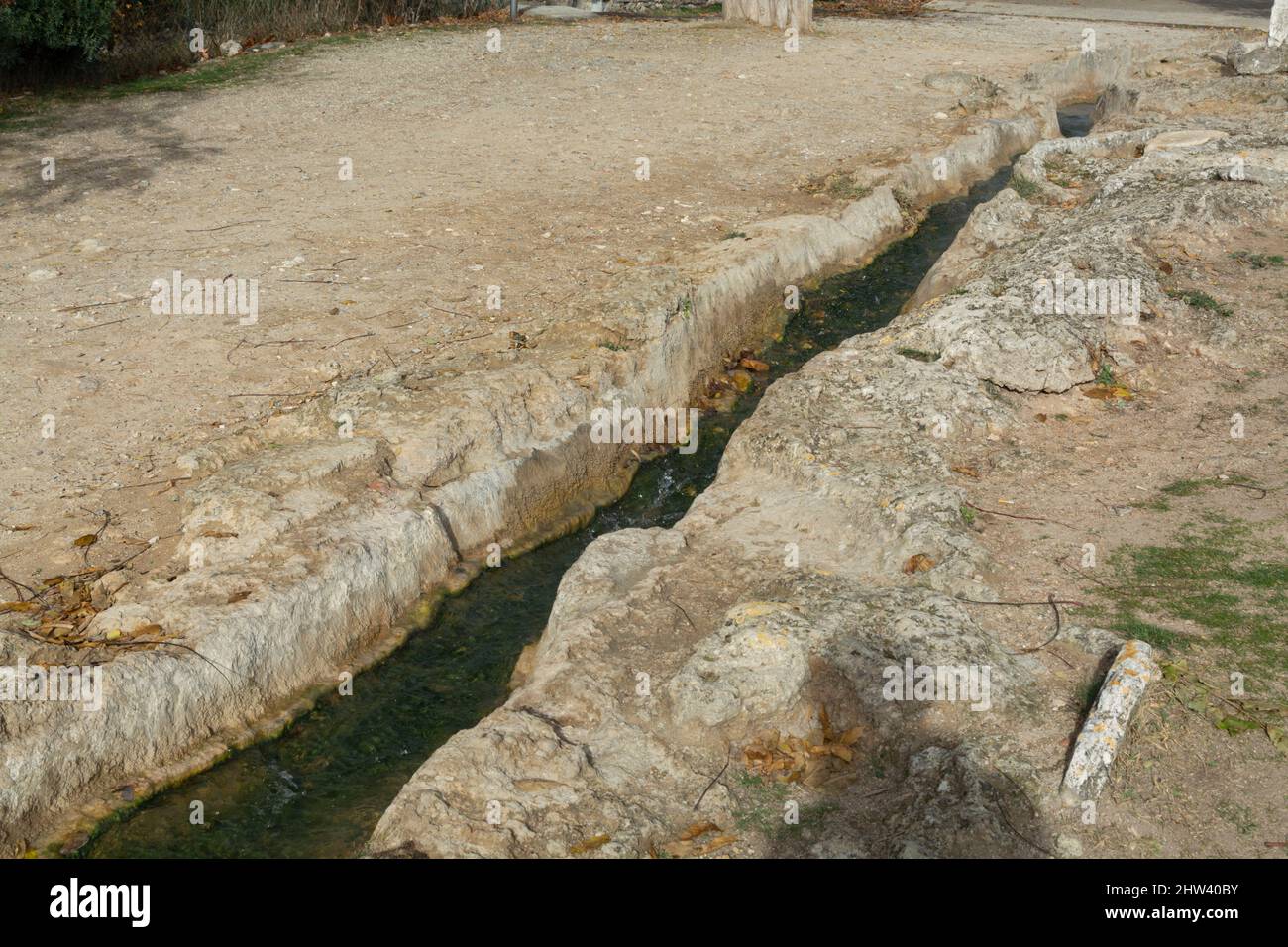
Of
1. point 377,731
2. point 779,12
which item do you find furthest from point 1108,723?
point 779,12

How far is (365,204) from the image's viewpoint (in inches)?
378

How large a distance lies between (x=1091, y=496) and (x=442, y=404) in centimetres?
320

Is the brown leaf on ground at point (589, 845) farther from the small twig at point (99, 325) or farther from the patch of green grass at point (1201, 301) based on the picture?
the patch of green grass at point (1201, 301)

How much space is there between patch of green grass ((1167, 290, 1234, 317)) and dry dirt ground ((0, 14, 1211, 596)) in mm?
3203

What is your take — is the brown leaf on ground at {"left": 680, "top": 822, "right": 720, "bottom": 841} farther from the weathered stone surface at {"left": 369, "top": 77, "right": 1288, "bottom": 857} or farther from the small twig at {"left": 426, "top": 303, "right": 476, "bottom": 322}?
the small twig at {"left": 426, "top": 303, "right": 476, "bottom": 322}

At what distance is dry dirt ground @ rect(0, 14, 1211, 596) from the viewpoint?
6637 mm

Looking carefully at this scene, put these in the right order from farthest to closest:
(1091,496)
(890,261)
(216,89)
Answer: (216,89)
(890,261)
(1091,496)

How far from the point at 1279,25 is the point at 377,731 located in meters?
12.1

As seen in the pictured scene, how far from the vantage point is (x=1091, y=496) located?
19.3 ft

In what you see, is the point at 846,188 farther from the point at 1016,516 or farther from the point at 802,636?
the point at 802,636

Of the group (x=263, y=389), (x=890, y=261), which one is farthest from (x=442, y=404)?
(x=890, y=261)

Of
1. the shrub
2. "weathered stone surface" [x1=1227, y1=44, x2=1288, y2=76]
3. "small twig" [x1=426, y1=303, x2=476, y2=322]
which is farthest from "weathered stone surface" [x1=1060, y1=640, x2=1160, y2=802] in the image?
the shrub

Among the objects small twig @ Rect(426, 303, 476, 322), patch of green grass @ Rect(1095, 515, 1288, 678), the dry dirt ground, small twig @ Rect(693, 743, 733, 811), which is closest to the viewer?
small twig @ Rect(693, 743, 733, 811)
